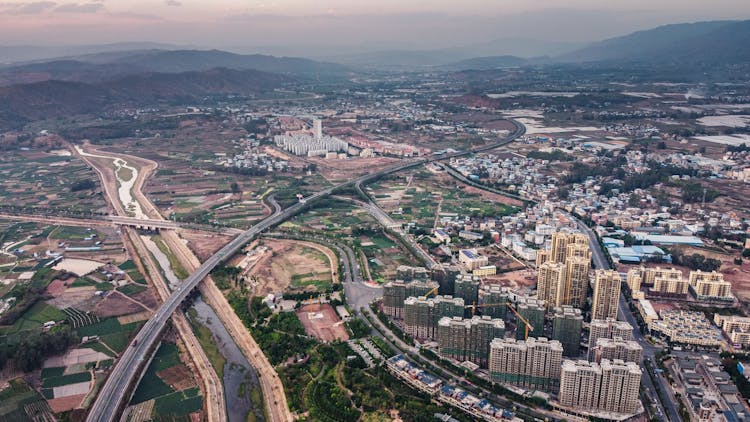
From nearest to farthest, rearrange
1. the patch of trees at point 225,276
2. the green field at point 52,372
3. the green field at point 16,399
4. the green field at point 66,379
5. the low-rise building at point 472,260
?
the green field at point 16,399 < the green field at point 66,379 < the green field at point 52,372 < the patch of trees at point 225,276 < the low-rise building at point 472,260

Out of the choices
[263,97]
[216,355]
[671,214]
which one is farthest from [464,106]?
[216,355]

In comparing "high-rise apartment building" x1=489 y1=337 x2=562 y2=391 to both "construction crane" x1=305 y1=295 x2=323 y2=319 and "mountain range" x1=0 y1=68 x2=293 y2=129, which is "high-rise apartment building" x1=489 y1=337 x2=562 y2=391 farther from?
"mountain range" x1=0 y1=68 x2=293 y2=129

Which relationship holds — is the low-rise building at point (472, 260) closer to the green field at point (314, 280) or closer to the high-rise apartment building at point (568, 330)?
the green field at point (314, 280)

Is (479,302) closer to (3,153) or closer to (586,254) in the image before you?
(586,254)

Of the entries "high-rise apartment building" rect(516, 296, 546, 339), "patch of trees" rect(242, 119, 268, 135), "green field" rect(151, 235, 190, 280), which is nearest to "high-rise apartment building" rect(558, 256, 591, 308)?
"high-rise apartment building" rect(516, 296, 546, 339)

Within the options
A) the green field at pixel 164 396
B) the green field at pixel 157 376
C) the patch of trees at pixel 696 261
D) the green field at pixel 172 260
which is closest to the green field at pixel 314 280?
the green field at pixel 172 260

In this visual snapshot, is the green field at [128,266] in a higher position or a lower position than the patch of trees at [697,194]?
lower
